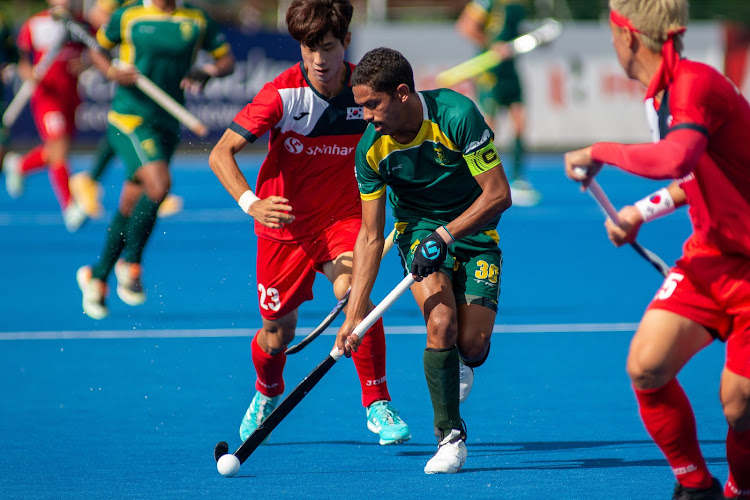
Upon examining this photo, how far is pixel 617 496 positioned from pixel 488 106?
35.2 ft

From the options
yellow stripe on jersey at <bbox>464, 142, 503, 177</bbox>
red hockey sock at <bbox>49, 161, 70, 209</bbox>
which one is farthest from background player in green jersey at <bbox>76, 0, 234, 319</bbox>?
yellow stripe on jersey at <bbox>464, 142, 503, 177</bbox>

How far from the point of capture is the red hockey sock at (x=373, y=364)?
4852mm

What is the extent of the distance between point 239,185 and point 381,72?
770mm

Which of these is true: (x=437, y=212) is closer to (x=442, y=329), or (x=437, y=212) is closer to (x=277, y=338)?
(x=442, y=329)

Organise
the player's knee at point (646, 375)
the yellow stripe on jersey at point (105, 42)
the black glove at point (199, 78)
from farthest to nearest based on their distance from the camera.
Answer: the yellow stripe on jersey at point (105, 42), the black glove at point (199, 78), the player's knee at point (646, 375)

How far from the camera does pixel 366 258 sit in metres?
4.39

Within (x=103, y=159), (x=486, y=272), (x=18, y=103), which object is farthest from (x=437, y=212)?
(x=18, y=103)

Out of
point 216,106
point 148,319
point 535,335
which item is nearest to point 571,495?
point 535,335

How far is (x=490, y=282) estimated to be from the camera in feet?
14.9

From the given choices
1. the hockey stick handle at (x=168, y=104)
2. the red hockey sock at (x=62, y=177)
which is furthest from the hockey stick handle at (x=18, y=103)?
the hockey stick handle at (x=168, y=104)

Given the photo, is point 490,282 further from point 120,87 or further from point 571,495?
point 120,87

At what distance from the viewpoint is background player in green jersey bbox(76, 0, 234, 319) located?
780 centimetres

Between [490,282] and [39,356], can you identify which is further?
[39,356]

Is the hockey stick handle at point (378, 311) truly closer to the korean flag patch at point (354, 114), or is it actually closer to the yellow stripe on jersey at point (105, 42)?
the korean flag patch at point (354, 114)
